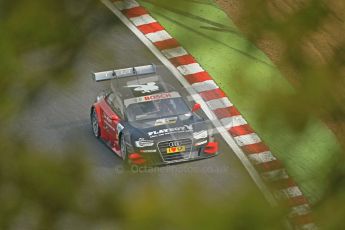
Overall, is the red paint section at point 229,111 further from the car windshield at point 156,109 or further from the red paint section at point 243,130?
the car windshield at point 156,109

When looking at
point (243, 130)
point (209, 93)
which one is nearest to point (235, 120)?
point (243, 130)

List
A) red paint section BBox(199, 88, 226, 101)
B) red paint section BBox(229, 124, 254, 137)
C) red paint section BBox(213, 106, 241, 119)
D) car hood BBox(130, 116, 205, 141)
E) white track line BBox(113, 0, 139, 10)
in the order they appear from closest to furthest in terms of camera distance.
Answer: white track line BBox(113, 0, 139, 10), red paint section BBox(213, 106, 241, 119), red paint section BBox(229, 124, 254, 137), red paint section BBox(199, 88, 226, 101), car hood BBox(130, 116, 205, 141)

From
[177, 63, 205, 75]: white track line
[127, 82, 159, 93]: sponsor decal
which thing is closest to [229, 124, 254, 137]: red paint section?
[177, 63, 205, 75]: white track line

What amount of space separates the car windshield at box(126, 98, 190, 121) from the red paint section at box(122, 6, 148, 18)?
33.5 ft

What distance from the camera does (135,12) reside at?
12.1ft

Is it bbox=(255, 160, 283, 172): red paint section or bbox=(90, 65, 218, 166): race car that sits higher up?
bbox=(255, 160, 283, 172): red paint section

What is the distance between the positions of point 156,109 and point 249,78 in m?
10.9

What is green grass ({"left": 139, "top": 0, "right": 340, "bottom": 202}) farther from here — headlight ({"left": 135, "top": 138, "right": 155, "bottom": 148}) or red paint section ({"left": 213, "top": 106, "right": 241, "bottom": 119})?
headlight ({"left": 135, "top": 138, "right": 155, "bottom": 148})

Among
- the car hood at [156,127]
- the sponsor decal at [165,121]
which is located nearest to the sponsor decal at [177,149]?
the car hood at [156,127]

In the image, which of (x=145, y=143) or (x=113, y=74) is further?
(x=145, y=143)

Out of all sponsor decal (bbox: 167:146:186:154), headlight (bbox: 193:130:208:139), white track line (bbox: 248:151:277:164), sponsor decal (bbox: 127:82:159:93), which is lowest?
sponsor decal (bbox: 167:146:186:154)

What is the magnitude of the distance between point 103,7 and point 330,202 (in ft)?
2.76

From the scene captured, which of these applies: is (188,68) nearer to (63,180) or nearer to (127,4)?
(127,4)

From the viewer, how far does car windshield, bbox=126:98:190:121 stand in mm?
14147
